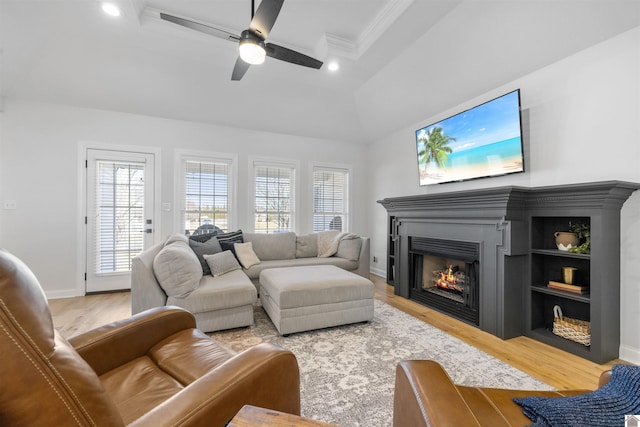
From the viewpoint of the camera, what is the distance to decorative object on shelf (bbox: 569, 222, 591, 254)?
2322 mm

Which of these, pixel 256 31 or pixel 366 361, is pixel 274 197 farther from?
pixel 366 361

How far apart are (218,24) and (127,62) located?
1.44 m

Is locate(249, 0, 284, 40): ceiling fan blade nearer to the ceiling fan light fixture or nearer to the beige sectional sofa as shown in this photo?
the ceiling fan light fixture

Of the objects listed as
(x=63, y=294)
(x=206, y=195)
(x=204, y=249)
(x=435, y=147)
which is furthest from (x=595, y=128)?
(x=63, y=294)

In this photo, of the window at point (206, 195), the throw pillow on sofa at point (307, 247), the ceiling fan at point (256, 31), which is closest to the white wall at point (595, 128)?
→ the ceiling fan at point (256, 31)

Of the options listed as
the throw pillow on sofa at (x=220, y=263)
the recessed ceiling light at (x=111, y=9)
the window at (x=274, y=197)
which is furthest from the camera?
the window at (x=274, y=197)

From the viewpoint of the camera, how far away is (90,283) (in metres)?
3.88

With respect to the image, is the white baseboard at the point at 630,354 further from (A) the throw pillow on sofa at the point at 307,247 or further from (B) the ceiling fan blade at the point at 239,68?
(B) the ceiling fan blade at the point at 239,68

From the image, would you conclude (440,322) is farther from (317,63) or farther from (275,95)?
(275,95)

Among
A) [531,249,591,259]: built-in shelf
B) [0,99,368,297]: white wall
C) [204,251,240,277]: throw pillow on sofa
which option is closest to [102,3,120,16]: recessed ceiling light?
[0,99,368,297]: white wall

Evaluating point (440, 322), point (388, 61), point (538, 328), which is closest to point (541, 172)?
point (538, 328)

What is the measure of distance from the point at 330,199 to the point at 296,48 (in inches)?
110

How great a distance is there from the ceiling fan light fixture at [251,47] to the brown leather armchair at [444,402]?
7.25 feet

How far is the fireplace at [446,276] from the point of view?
2.96m
